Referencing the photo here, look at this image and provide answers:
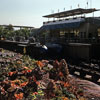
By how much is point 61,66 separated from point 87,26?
23045 millimetres

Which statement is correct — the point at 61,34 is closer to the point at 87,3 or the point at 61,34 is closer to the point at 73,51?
the point at 87,3

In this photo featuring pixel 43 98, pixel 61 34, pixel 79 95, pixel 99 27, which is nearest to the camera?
pixel 43 98

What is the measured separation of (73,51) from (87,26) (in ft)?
24.7

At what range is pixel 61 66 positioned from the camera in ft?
27.3

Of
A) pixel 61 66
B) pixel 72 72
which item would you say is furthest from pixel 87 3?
A: pixel 61 66

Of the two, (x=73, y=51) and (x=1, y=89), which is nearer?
(x=1, y=89)

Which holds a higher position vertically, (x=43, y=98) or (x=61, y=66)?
(x=61, y=66)

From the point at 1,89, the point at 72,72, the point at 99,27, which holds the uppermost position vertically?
the point at 99,27

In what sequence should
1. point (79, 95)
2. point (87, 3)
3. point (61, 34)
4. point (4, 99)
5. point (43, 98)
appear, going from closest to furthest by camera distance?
1. point (4, 99)
2. point (43, 98)
3. point (79, 95)
4. point (61, 34)
5. point (87, 3)

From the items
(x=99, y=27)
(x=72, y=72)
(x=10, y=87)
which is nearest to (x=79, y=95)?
(x=10, y=87)

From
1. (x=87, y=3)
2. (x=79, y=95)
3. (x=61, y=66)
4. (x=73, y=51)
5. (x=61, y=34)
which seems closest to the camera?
(x=79, y=95)

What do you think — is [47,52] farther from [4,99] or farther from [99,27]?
[4,99]

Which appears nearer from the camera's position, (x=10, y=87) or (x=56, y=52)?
(x=10, y=87)

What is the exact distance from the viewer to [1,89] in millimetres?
6238
